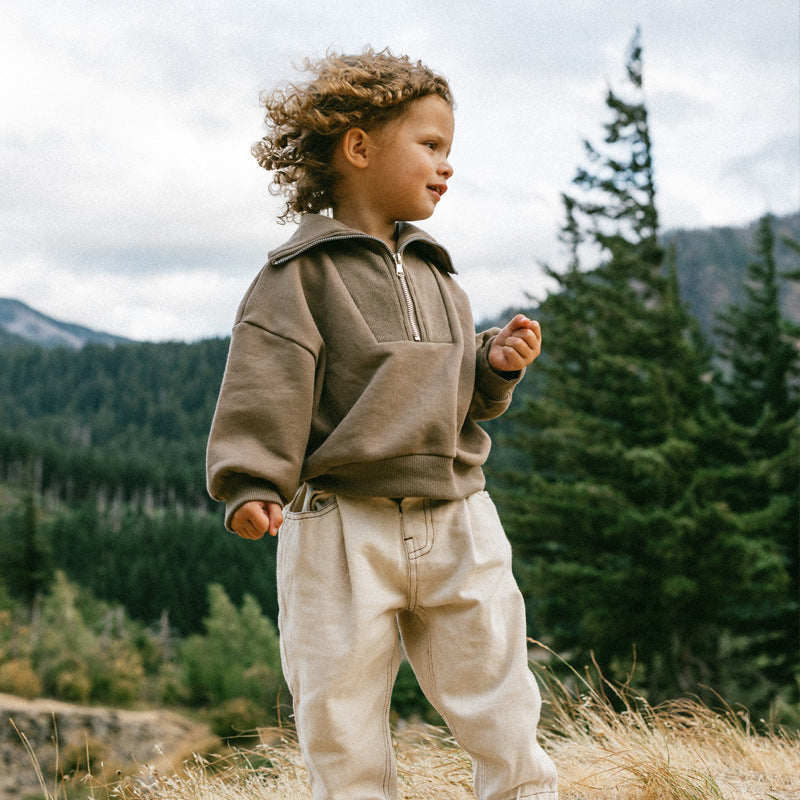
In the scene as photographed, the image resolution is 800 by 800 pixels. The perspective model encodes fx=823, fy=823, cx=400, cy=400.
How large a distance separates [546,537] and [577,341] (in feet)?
15.8

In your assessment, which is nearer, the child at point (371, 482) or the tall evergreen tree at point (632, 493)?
the child at point (371, 482)

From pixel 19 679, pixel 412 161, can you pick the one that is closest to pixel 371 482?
pixel 412 161

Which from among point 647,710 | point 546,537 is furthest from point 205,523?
point 647,710

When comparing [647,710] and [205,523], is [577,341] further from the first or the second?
[205,523]

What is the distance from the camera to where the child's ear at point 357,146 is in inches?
76.8

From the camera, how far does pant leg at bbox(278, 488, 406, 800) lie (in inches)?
67.0

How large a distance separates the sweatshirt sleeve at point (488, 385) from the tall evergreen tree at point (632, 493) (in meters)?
14.6

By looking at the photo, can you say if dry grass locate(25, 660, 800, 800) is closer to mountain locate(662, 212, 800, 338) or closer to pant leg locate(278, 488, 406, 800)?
pant leg locate(278, 488, 406, 800)

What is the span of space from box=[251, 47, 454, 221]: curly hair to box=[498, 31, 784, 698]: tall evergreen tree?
48.6ft

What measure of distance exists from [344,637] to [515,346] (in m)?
0.77

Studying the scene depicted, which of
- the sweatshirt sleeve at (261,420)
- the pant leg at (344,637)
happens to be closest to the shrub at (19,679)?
the pant leg at (344,637)

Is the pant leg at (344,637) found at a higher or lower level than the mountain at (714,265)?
lower

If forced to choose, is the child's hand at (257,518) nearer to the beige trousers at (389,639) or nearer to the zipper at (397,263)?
the beige trousers at (389,639)

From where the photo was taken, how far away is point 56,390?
107 metres
